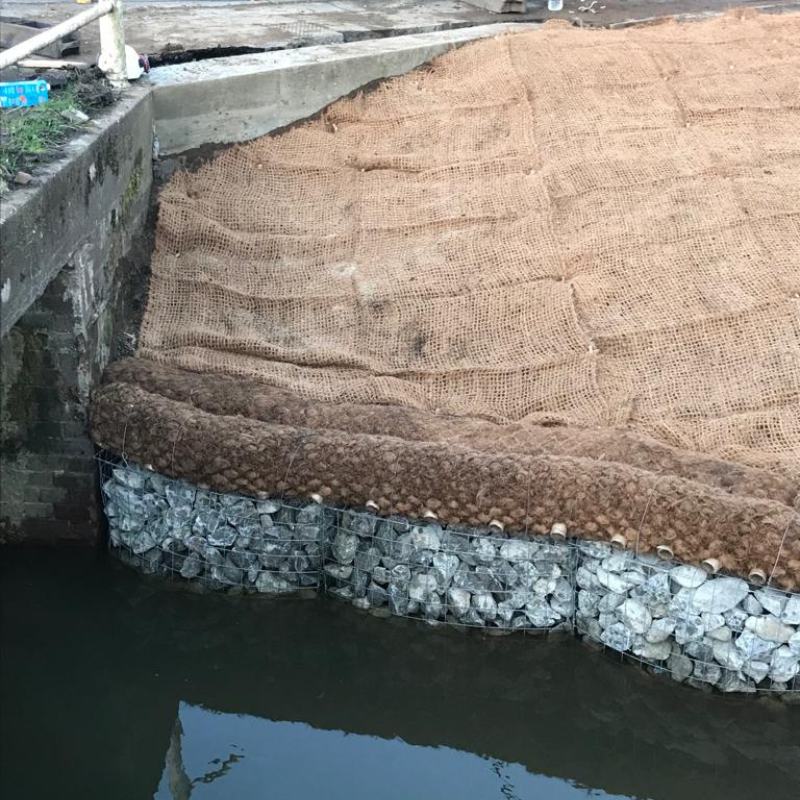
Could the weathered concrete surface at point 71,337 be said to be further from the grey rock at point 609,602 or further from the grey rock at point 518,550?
the grey rock at point 609,602

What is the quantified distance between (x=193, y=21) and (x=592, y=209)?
12.1ft

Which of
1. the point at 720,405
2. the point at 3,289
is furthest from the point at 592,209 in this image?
the point at 3,289

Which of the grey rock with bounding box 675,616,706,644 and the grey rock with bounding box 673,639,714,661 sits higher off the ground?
the grey rock with bounding box 675,616,706,644

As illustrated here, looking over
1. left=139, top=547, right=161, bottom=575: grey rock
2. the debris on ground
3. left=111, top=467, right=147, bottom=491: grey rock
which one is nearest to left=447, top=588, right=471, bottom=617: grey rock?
left=139, top=547, right=161, bottom=575: grey rock

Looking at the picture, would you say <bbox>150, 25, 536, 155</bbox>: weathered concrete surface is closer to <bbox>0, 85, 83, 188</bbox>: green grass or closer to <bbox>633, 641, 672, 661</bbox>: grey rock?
<bbox>0, 85, 83, 188</bbox>: green grass

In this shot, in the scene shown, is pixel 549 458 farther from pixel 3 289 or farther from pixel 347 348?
pixel 3 289

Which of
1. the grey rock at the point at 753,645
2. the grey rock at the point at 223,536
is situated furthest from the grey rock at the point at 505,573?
the grey rock at the point at 223,536

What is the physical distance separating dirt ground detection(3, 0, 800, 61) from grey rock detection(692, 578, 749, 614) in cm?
493

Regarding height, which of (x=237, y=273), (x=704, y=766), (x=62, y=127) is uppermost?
(x=62, y=127)

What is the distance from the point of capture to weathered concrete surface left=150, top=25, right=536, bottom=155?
6.36 metres

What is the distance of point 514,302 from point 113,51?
269cm

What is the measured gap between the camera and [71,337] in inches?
199

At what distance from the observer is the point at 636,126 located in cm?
692

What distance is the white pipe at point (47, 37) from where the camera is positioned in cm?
436
